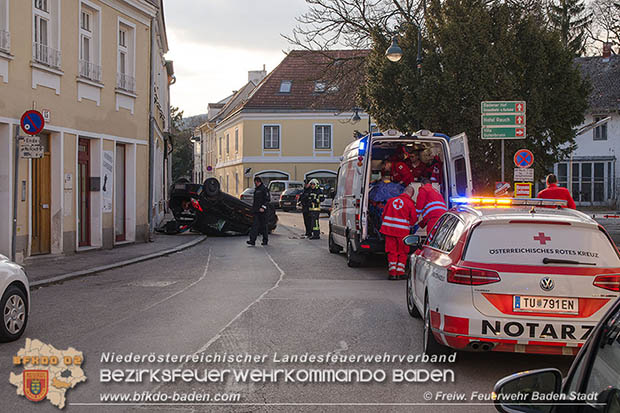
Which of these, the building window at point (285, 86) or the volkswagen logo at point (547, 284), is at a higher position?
the building window at point (285, 86)

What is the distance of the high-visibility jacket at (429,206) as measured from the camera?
1306cm

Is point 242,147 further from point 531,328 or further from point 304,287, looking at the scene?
point 531,328

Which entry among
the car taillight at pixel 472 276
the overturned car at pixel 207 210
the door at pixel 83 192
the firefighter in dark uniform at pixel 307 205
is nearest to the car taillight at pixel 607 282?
the car taillight at pixel 472 276

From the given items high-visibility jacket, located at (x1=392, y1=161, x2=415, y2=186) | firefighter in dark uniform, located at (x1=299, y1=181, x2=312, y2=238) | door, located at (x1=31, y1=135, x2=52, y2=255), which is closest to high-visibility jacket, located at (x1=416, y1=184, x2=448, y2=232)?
high-visibility jacket, located at (x1=392, y1=161, x2=415, y2=186)

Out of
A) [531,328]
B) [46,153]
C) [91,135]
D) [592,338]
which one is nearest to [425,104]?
[91,135]

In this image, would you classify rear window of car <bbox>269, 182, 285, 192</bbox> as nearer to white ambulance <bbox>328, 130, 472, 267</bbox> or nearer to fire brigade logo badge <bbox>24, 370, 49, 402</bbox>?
white ambulance <bbox>328, 130, 472, 267</bbox>

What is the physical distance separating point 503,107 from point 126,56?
10.8m

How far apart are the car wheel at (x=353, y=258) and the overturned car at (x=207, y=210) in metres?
8.91

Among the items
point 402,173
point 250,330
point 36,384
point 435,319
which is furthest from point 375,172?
point 36,384

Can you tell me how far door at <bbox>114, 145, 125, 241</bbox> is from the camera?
2073 centimetres

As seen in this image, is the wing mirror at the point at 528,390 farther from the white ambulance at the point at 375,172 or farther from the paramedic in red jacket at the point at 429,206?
the white ambulance at the point at 375,172

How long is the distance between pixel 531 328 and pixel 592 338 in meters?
3.50

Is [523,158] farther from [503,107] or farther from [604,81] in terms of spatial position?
[604,81]

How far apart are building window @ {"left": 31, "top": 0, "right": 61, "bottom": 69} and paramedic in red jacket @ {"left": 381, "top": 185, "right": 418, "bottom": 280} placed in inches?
340
